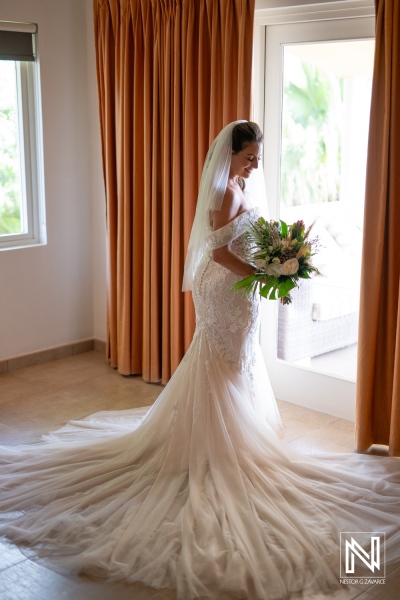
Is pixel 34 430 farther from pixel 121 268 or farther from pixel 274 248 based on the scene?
pixel 274 248

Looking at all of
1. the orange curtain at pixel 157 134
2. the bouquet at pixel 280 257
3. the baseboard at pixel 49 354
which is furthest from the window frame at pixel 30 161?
the bouquet at pixel 280 257

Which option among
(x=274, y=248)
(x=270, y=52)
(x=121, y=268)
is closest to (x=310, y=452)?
(x=274, y=248)

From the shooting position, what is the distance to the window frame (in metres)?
5.43

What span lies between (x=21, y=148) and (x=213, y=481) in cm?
312

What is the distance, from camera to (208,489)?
343 centimetres

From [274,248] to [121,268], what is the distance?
6.71 feet

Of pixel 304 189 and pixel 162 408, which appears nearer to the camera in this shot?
pixel 162 408

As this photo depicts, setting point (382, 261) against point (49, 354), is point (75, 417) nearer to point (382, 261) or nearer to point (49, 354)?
point (49, 354)

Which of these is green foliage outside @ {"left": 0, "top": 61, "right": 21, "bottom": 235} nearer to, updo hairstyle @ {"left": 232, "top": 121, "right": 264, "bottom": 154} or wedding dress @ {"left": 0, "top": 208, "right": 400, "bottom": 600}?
wedding dress @ {"left": 0, "top": 208, "right": 400, "bottom": 600}

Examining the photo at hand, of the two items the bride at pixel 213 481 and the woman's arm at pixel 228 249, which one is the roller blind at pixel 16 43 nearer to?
the bride at pixel 213 481

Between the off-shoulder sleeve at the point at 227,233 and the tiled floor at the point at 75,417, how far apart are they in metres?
1.29

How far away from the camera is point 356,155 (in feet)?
14.6

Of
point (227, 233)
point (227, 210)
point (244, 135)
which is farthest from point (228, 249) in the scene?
point (244, 135)

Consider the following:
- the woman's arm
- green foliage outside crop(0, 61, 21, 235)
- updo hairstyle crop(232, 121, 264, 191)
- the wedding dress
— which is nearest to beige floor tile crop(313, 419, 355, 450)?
the wedding dress
